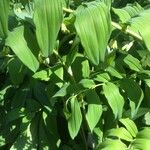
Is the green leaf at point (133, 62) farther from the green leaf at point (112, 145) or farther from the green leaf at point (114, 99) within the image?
the green leaf at point (112, 145)

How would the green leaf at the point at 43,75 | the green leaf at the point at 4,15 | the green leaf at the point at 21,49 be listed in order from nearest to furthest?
the green leaf at the point at 4,15, the green leaf at the point at 21,49, the green leaf at the point at 43,75

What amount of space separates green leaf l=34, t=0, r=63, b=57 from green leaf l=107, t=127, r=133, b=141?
0.38 metres

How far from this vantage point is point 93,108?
4.41 feet

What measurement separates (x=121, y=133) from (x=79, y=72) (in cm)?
22

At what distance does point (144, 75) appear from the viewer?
138cm

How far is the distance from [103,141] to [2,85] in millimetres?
661

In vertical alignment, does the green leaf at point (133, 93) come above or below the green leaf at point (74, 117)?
above

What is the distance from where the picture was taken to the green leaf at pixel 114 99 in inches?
51.4

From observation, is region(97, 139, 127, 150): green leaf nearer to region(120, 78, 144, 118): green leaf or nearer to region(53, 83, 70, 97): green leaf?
region(120, 78, 144, 118): green leaf

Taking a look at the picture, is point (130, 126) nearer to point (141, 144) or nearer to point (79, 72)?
point (141, 144)

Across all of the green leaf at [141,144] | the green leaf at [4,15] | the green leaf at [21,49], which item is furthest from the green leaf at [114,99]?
the green leaf at [4,15]

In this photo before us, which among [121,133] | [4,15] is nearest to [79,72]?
[121,133]

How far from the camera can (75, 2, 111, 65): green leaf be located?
3.77 ft

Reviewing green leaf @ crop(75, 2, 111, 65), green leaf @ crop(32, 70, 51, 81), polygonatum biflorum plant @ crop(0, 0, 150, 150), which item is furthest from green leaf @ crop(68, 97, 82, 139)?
green leaf @ crop(75, 2, 111, 65)
